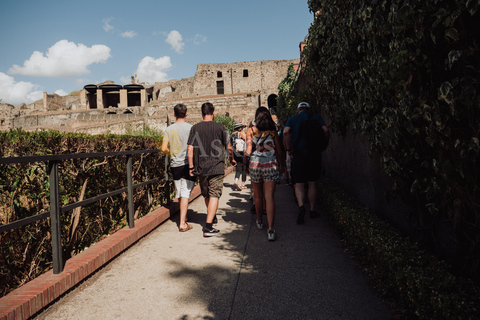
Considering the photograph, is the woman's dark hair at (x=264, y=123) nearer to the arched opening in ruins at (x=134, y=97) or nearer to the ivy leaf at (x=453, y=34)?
Answer: the ivy leaf at (x=453, y=34)

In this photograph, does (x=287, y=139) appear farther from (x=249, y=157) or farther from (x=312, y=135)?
(x=249, y=157)

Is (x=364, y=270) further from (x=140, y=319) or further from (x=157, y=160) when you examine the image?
(x=157, y=160)

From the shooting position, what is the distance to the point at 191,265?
346cm

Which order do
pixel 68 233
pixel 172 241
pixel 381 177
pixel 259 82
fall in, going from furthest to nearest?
pixel 259 82 < pixel 172 241 < pixel 381 177 < pixel 68 233

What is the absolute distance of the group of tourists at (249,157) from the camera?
4.42 m

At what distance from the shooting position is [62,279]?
2.74 m

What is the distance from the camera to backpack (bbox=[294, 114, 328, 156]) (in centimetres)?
525

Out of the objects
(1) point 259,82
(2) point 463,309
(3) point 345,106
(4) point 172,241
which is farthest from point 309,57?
(1) point 259,82

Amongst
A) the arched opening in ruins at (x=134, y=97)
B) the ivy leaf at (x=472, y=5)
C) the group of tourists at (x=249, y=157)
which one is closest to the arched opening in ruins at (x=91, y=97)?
the arched opening in ruins at (x=134, y=97)

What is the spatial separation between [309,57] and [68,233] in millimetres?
4979

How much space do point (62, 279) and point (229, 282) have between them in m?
1.36

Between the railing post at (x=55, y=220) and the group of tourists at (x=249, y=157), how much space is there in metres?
1.95

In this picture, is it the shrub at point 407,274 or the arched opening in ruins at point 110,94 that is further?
the arched opening in ruins at point 110,94

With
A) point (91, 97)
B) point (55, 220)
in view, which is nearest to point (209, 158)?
point (55, 220)
